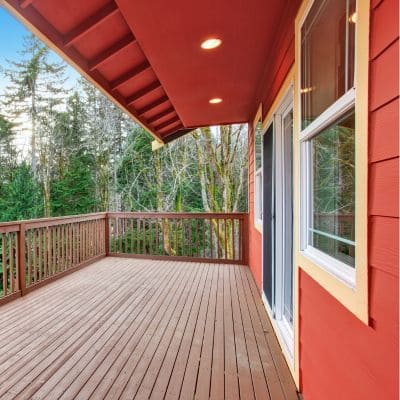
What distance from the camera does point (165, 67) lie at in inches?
112

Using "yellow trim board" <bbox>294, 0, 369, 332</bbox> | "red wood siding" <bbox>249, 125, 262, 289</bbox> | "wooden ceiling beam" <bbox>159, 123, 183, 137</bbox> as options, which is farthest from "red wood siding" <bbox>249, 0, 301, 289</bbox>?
"wooden ceiling beam" <bbox>159, 123, 183, 137</bbox>

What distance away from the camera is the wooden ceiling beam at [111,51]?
249 cm

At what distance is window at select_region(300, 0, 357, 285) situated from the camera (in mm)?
1099

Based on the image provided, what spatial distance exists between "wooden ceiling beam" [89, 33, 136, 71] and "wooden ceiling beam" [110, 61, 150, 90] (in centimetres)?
49

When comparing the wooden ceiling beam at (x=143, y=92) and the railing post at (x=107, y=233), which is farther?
the railing post at (x=107, y=233)

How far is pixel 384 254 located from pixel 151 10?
2124mm

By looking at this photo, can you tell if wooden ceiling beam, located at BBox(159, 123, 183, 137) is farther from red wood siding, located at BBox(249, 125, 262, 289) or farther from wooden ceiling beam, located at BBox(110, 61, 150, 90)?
wooden ceiling beam, located at BBox(110, 61, 150, 90)

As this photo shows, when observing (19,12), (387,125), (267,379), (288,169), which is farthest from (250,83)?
(267,379)

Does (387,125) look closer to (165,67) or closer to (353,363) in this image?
(353,363)

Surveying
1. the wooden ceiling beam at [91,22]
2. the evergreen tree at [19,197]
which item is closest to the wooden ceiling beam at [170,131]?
the wooden ceiling beam at [91,22]

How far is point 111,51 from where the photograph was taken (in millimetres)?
2594

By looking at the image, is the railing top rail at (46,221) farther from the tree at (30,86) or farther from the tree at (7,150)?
the tree at (30,86)

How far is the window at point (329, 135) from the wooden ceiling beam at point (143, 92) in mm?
2353

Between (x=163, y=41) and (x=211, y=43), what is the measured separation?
0.43m
